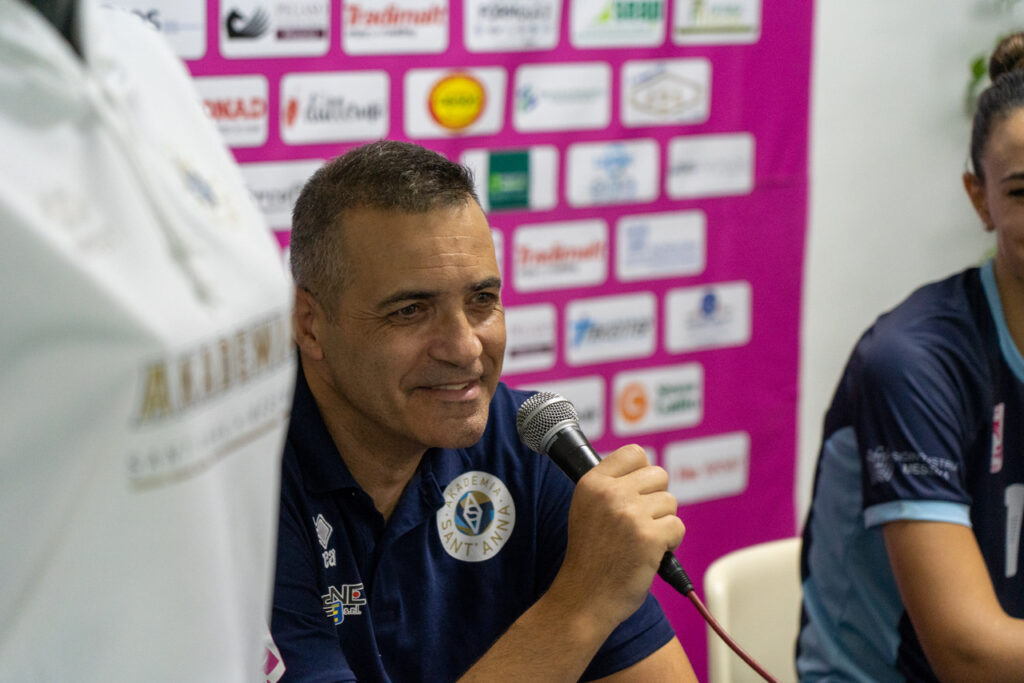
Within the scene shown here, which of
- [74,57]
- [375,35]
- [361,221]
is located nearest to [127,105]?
[74,57]

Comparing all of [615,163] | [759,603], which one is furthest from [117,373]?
[615,163]

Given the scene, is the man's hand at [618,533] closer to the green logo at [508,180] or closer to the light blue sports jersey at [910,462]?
the light blue sports jersey at [910,462]

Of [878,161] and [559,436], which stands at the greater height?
[878,161]

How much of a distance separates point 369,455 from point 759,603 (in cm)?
103

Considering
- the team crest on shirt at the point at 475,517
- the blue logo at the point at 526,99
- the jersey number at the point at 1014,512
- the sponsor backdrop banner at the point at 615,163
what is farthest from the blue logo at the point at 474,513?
the blue logo at the point at 526,99

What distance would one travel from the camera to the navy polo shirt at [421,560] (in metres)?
1.21

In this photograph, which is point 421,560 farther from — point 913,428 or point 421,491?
point 913,428

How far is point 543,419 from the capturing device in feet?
4.07

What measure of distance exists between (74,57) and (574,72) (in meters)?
2.08

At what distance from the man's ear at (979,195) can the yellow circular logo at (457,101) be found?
43.1 inches

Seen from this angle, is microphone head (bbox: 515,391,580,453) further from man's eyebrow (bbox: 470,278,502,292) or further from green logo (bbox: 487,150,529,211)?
green logo (bbox: 487,150,529,211)

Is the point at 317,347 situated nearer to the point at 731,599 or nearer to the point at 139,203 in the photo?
the point at 139,203

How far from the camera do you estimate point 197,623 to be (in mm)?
585

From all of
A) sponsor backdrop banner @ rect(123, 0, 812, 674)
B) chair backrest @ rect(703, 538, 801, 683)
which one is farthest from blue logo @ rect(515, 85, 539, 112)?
chair backrest @ rect(703, 538, 801, 683)
